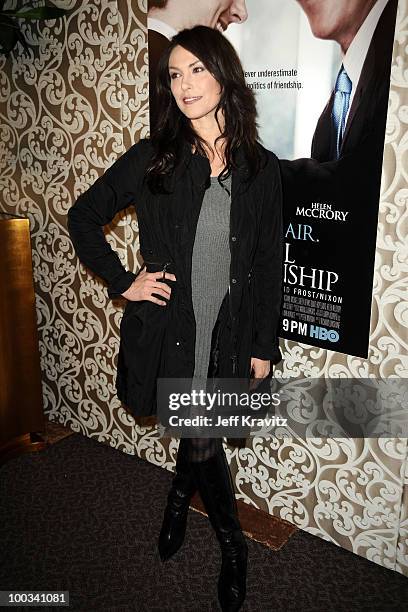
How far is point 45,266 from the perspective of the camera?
2.68 metres

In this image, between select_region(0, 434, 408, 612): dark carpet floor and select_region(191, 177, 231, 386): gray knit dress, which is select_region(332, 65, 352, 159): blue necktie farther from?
select_region(0, 434, 408, 612): dark carpet floor

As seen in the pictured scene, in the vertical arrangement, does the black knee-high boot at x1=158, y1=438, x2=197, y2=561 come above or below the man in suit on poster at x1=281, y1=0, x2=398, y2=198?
below

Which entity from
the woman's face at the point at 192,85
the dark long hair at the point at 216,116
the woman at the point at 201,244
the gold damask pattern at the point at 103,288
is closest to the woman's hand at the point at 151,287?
the woman at the point at 201,244

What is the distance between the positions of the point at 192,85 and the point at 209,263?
0.48 m

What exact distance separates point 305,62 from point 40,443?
6.43 ft

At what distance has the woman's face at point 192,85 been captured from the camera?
153 cm

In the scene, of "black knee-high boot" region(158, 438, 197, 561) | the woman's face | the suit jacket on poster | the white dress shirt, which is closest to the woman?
the woman's face

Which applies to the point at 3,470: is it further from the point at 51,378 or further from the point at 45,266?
the point at 45,266

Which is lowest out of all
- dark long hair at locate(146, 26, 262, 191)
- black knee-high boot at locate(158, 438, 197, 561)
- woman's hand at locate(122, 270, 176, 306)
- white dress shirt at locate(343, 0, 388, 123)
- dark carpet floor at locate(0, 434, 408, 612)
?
dark carpet floor at locate(0, 434, 408, 612)

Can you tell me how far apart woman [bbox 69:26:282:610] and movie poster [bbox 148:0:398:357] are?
0.15 m

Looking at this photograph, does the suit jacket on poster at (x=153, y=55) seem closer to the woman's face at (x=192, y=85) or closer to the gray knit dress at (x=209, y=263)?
the woman's face at (x=192, y=85)

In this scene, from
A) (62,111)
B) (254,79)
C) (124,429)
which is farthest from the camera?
(124,429)

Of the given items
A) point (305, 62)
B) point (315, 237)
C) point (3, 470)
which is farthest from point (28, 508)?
point (305, 62)

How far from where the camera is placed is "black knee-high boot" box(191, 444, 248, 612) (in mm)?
1763
